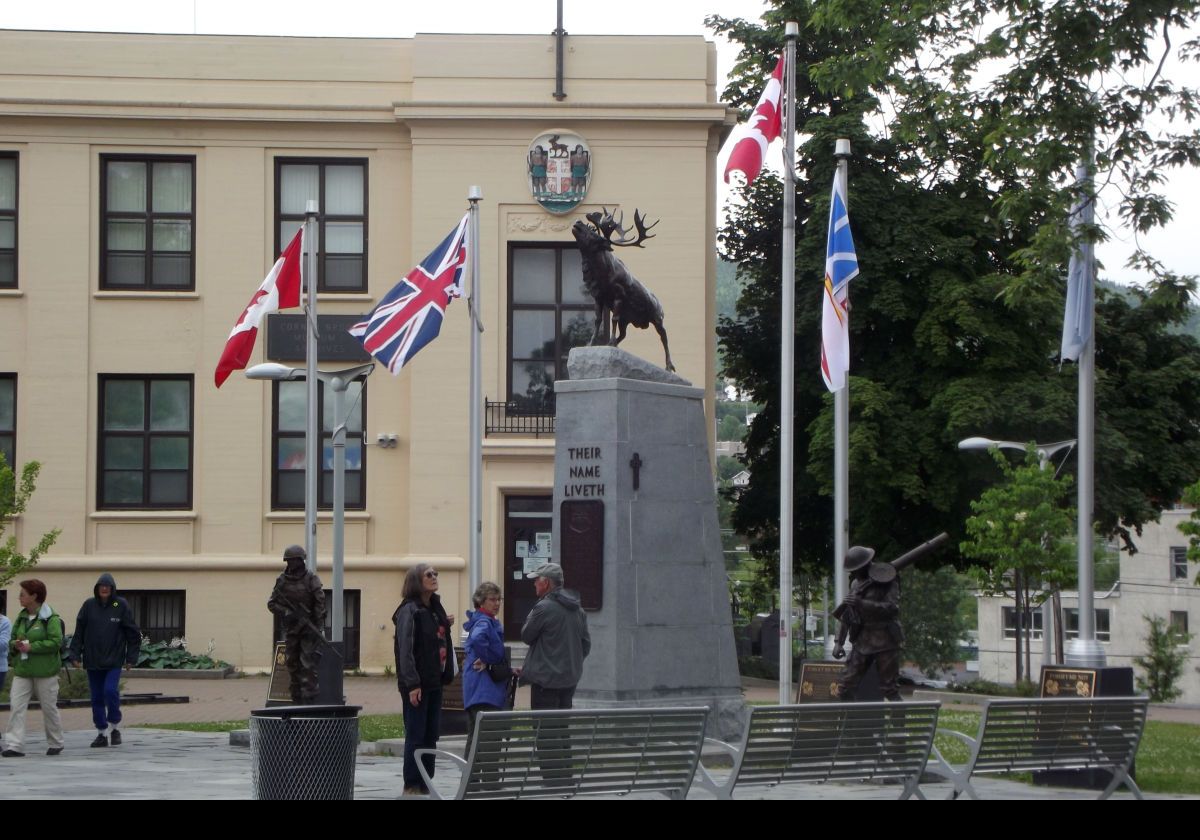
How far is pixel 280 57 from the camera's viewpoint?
3406 cm

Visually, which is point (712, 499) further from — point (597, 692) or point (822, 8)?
point (822, 8)

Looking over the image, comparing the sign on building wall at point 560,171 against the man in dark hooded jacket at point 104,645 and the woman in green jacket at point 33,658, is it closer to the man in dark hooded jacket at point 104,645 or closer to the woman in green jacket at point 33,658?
the man in dark hooded jacket at point 104,645

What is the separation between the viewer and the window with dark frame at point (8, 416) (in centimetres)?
3384

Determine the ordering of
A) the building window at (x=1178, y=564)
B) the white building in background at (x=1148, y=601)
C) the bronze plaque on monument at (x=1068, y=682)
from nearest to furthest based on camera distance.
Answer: the bronze plaque on monument at (x=1068, y=682), the white building in background at (x=1148, y=601), the building window at (x=1178, y=564)

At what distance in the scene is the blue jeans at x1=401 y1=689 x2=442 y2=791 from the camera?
12977mm

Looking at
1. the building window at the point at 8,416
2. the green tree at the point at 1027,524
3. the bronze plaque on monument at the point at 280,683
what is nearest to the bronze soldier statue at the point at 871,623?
the bronze plaque on monument at the point at 280,683

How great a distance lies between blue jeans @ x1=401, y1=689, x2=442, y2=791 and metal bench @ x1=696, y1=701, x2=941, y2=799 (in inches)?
98.3

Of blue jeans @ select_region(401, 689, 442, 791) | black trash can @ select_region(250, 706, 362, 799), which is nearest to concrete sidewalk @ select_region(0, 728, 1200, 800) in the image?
blue jeans @ select_region(401, 689, 442, 791)

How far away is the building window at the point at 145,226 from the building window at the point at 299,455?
310 centimetres

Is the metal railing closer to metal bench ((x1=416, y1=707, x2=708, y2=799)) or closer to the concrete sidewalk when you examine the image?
the concrete sidewalk

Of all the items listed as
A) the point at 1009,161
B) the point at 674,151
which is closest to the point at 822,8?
the point at 1009,161

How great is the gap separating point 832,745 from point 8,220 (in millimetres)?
26995

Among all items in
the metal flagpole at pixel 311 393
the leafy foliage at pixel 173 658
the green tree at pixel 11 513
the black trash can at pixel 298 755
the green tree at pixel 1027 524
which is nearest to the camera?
the black trash can at pixel 298 755

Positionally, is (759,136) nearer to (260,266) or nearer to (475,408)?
(475,408)
